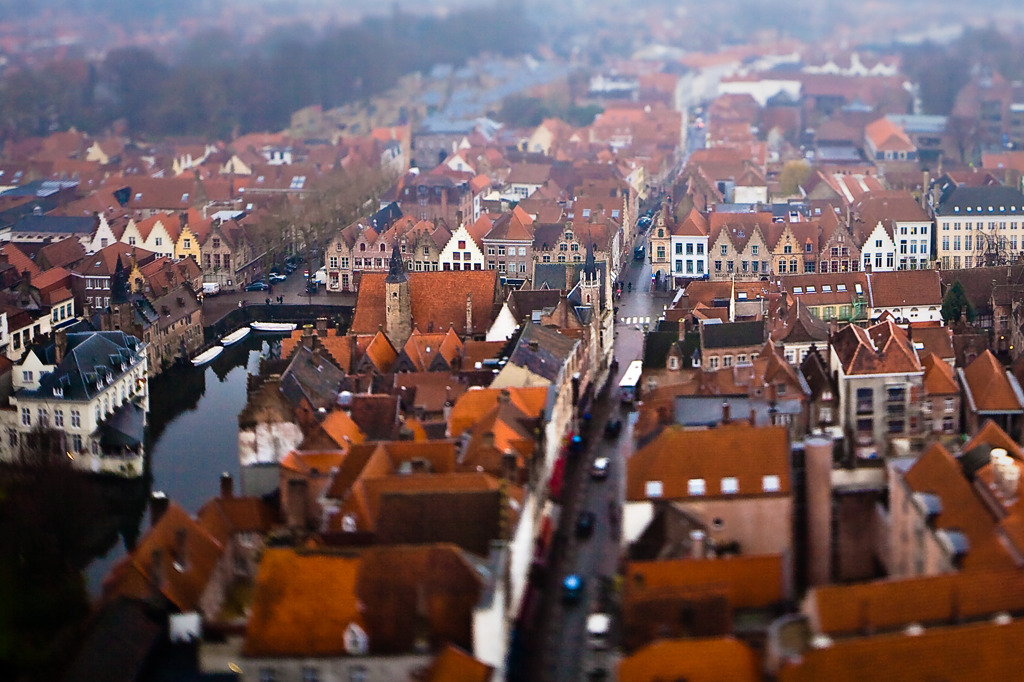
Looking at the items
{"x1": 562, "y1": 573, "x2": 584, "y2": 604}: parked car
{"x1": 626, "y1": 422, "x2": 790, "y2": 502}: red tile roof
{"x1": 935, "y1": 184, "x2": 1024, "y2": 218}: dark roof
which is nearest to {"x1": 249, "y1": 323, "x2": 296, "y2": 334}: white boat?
{"x1": 935, "y1": 184, "x2": 1024, "y2": 218}: dark roof

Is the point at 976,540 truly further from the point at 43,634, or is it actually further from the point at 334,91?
the point at 334,91

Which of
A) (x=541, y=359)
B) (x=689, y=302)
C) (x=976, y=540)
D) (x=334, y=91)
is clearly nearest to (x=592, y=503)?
(x=541, y=359)

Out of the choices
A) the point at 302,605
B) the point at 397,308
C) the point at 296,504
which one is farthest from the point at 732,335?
the point at 302,605

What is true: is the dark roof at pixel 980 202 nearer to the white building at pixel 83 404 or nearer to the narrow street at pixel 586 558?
the narrow street at pixel 586 558

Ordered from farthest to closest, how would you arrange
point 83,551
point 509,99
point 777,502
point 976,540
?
point 509,99 → point 83,551 → point 777,502 → point 976,540

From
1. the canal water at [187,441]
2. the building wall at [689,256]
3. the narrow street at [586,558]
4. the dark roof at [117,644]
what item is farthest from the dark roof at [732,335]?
the dark roof at [117,644]

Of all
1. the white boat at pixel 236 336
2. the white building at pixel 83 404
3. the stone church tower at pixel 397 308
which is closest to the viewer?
the white building at pixel 83 404
